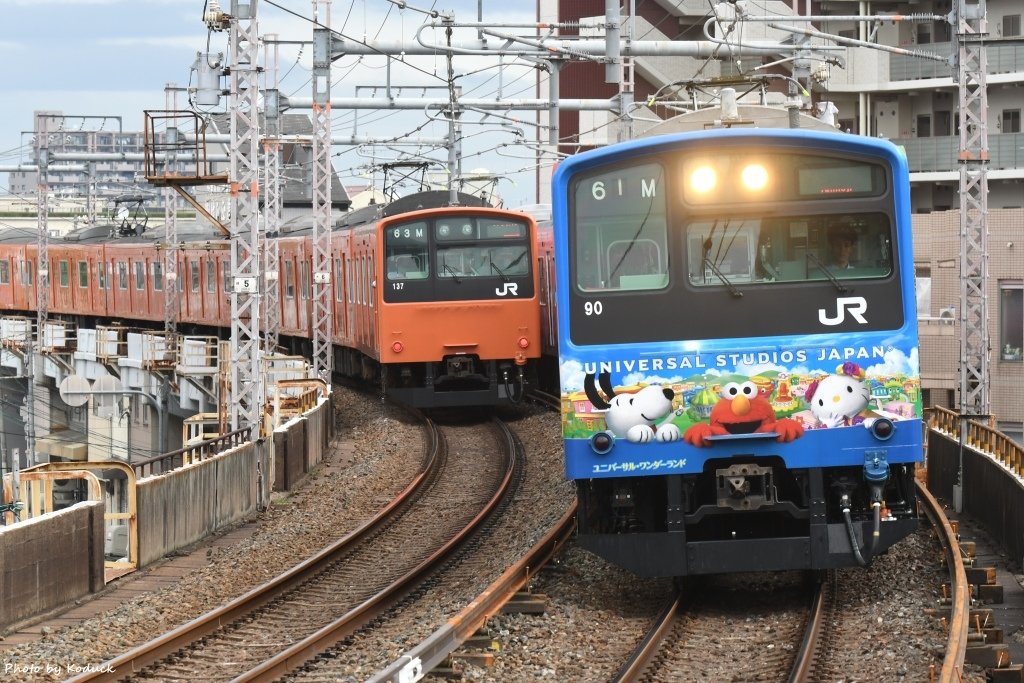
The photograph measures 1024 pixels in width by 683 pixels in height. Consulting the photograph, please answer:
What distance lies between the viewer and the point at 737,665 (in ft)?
26.5

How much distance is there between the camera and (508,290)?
20078 mm

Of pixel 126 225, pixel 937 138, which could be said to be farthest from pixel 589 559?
pixel 126 225

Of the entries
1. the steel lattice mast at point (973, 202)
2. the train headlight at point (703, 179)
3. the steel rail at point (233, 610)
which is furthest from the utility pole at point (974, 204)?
the train headlight at point (703, 179)

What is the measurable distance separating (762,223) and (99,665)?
4.45 m

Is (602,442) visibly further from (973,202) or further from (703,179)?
(973,202)

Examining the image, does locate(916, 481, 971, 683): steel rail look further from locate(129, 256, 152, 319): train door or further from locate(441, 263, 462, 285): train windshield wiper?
locate(129, 256, 152, 319): train door

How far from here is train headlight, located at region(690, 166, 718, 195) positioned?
8773mm

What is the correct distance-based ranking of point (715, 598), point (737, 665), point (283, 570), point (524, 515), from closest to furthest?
1. point (737, 665)
2. point (715, 598)
3. point (283, 570)
4. point (524, 515)

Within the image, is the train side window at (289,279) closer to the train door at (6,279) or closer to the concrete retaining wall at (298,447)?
the concrete retaining wall at (298,447)

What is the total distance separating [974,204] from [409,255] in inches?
292

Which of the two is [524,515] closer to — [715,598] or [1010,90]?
[715,598]

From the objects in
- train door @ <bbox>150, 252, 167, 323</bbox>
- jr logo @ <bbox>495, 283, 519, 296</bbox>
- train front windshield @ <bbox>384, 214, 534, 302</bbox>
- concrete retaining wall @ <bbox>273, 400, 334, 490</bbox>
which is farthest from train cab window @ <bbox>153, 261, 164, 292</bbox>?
jr logo @ <bbox>495, 283, 519, 296</bbox>

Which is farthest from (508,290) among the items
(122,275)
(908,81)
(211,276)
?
(122,275)

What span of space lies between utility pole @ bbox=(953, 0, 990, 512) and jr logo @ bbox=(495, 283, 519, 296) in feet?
20.3
